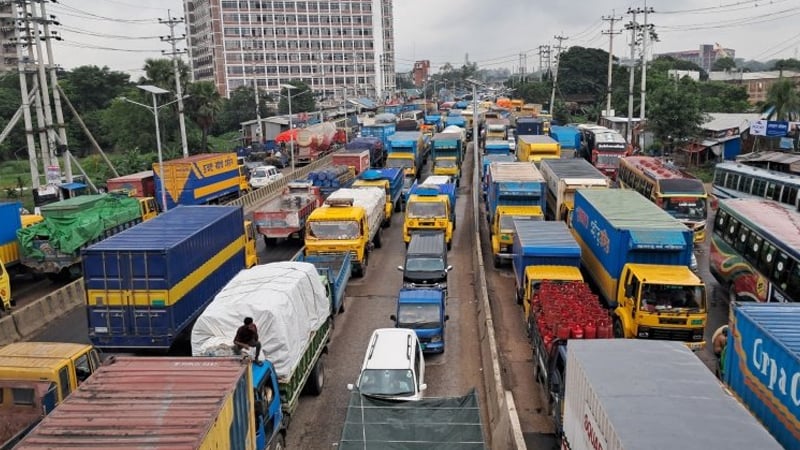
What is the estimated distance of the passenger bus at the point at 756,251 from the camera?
56.3 ft

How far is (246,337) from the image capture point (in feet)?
40.3

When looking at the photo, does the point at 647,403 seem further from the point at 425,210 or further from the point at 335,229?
the point at 425,210

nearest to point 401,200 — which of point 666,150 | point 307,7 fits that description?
point 666,150

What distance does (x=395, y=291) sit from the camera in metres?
24.1

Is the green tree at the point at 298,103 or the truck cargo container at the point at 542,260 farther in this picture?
the green tree at the point at 298,103

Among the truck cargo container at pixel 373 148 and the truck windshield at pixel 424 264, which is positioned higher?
the truck cargo container at pixel 373 148

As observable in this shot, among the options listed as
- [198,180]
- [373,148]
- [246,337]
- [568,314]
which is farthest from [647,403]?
[373,148]

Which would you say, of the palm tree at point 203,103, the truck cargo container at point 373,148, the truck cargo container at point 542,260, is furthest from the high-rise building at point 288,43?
the truck cargo container at point 542,260

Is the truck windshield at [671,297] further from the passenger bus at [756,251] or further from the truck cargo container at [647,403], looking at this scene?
the truck cargo container at [647,403]

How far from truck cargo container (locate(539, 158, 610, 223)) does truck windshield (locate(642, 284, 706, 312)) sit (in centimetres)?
1110

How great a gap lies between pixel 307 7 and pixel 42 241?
124 meters

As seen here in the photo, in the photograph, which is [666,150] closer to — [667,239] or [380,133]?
[380,133]

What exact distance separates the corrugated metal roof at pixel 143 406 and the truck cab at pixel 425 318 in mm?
8052

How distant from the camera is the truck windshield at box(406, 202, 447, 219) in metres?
28.1
